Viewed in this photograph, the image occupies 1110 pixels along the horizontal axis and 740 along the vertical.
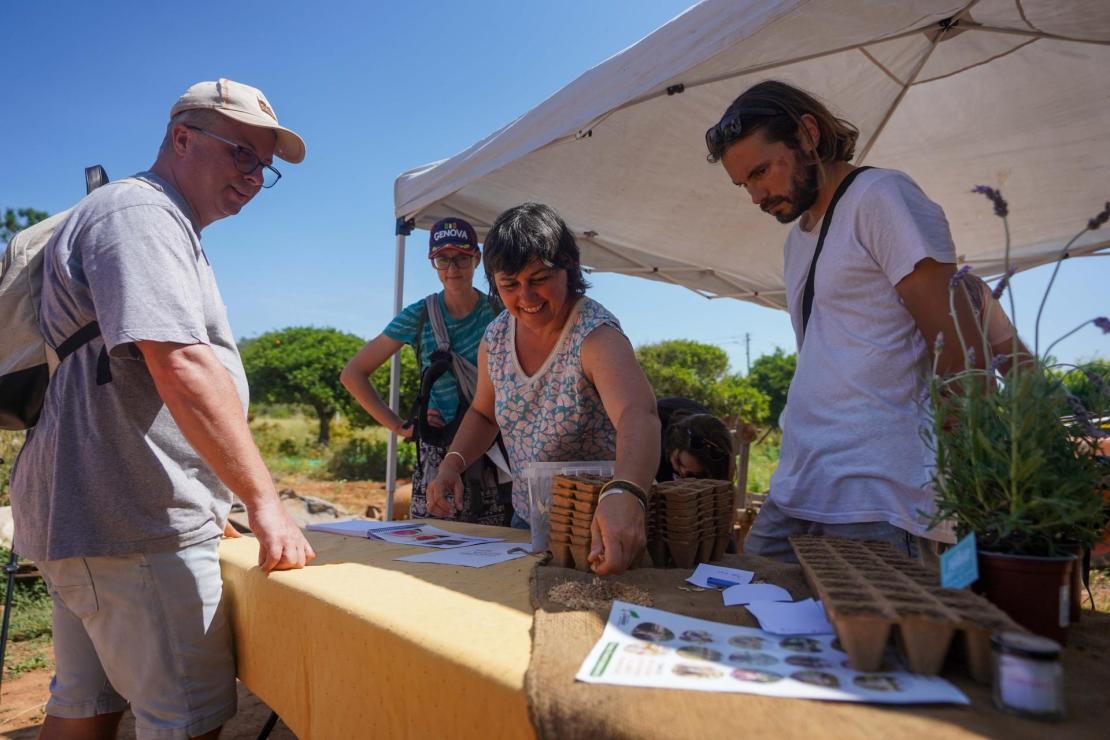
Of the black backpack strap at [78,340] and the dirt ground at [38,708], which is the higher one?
the black backpack strap at [78,340]

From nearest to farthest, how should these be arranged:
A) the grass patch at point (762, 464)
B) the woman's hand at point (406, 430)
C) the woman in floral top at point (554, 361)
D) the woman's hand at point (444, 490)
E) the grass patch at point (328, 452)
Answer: the woman in floral top at point (554, 361) < the woman's hand at point (444, 490) < the woman's hand at point (406, 430) < the grass patch at point (762, 464) < the grass patch at point (328, 452)

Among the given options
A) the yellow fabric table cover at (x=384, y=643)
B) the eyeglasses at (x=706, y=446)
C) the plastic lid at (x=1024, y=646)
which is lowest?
the yellow fabric table cover at (x=384, y=643)

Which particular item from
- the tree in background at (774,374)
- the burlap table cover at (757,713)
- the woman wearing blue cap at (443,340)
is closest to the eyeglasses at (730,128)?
the burlap table cover at (757,713)

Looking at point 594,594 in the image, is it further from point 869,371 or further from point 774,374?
point 774,374

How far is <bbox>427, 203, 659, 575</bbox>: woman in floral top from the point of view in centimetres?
162

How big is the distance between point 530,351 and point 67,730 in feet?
4.57

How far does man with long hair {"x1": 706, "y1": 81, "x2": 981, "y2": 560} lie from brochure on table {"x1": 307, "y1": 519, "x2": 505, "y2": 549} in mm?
748

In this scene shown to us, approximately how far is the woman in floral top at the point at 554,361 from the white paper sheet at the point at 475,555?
0.26m

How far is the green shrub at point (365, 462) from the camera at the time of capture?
12.4 meters

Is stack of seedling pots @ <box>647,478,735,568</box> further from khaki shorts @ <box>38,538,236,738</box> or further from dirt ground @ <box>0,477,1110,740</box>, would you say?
dirt ground @ <box>0,477,1110,740</box>

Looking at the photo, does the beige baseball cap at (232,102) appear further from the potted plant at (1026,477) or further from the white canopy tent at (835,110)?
the potted plant at (1026,477)

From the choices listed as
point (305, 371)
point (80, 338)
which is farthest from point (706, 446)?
point (305, 371)

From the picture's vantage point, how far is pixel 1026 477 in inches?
34.0

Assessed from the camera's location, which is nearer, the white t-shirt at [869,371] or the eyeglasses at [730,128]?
the white t-shirt at [869,371]
